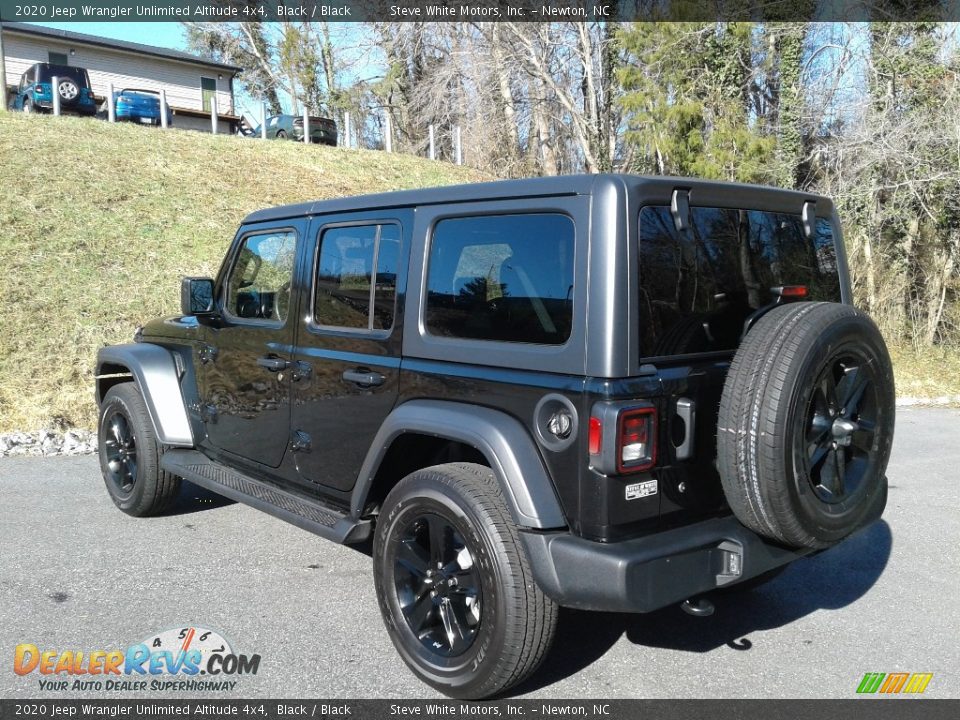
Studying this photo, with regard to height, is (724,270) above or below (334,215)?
below

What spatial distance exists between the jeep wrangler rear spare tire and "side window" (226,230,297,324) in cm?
233

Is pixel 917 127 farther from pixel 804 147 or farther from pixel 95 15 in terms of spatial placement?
pixel 95 15

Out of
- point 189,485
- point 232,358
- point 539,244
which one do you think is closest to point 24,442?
point 189,485

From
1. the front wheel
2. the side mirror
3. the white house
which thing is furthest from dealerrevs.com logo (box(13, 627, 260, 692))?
the white house

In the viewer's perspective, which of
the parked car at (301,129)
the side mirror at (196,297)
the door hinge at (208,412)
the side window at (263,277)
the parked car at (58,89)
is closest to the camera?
the side window at (263,277)

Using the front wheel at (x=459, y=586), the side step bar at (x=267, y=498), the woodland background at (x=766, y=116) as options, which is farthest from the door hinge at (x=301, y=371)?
the woodland background at (x=766, y=116)

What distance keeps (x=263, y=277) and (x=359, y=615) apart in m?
1.84

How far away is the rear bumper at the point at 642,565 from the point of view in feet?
8.59

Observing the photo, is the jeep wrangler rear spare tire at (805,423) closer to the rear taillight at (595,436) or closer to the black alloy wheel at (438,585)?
the rear taillight at (595,436)

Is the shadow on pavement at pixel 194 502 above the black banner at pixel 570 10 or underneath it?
underneath

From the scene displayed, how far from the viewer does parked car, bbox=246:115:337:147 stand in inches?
947

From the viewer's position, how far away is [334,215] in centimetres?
390

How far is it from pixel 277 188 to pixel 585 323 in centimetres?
1540

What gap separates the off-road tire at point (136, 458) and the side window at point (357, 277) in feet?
5.83
